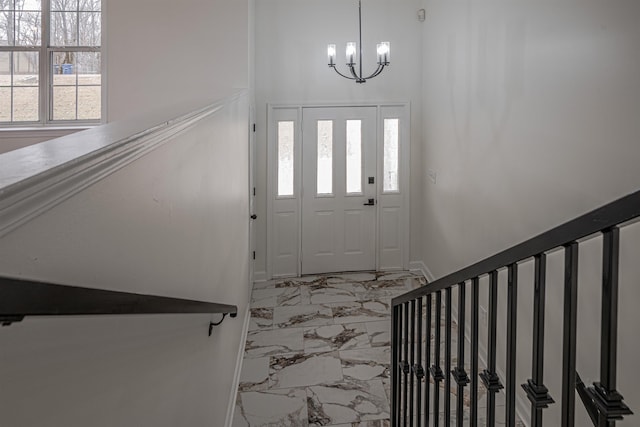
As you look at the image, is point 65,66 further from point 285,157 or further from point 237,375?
point 237,375

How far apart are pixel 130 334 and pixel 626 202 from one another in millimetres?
974

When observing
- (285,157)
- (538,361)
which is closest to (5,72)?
(285,157)

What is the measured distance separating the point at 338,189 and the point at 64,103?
10.2 ft

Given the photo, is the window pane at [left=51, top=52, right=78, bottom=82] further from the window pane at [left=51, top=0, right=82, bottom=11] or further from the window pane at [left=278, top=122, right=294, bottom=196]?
the window pane at [left=278, top=122, right=294, bottom=196]

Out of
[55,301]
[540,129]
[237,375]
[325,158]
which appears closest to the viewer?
[55,301]

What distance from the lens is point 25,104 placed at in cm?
530

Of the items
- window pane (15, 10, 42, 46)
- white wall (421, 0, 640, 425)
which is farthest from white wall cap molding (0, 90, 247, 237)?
window pane (15, 10, 42, 46)

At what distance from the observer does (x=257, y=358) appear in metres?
4.22

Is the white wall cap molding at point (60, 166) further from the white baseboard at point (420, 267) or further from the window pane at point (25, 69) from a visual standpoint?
the white baseboard at point (420, 267)

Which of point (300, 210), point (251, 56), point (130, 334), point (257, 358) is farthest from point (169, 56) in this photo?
point (130, 334)

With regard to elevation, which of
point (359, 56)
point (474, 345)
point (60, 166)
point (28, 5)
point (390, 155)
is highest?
point (28, 5)

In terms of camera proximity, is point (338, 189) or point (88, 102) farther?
point (338, 189)

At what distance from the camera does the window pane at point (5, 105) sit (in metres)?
5.26

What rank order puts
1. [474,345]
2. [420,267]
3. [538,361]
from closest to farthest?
Answer: 1. [538,361]
2. [474,345]
3. [420,267]
